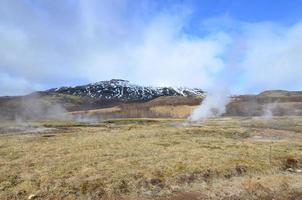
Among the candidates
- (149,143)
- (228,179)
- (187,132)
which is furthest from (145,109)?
(228,179)

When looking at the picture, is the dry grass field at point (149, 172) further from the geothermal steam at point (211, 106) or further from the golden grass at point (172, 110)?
the golden grass at point (172, 110)

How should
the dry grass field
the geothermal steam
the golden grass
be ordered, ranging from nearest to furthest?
the dry grass field → the geothermal steam → the golden grass

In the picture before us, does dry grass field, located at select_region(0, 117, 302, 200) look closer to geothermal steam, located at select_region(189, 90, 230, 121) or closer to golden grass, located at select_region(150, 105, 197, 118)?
geothermal steam, located at select_region(189, 90, 230, 121)

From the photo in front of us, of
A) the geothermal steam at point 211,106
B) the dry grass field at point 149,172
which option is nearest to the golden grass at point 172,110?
the geothermal steam at point 211,106

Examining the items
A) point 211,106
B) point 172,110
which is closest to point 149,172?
point 211,106

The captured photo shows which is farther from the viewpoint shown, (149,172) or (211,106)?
(211,106)

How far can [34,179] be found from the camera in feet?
77.9

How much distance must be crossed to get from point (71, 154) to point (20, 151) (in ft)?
17.4

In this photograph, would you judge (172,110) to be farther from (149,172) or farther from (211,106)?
(149,172)

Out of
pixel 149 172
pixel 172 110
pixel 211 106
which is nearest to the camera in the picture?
pixel 149 172

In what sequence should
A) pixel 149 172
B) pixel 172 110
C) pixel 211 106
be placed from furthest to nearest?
1. pixel 172 110
2. pixel 211 106
3. pixel 149 172

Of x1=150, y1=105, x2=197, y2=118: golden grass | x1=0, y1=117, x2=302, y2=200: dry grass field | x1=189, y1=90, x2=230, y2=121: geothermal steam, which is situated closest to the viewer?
x1=0, y1=117, x2=302, y2=200: dry grass field

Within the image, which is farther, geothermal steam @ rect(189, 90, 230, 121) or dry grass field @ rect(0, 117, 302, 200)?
geothermal steam @ rect(189, 90, 230, 121)

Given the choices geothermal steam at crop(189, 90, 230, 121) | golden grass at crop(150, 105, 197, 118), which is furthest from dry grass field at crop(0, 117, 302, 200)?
golden grass at crop(150, 105, 197, 118)
